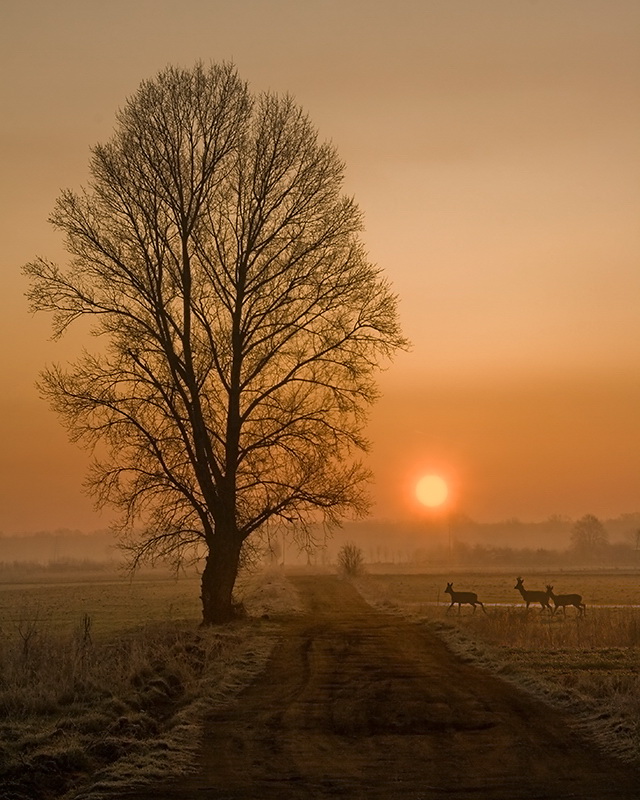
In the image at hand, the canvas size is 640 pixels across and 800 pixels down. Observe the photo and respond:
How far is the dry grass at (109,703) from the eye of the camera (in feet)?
34.1

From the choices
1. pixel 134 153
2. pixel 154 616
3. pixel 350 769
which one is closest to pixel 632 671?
pixel 350 769

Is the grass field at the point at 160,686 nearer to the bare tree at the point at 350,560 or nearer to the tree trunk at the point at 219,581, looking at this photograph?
the tree trunk at the point at 219,581

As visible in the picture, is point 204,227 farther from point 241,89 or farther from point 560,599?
point 560,599

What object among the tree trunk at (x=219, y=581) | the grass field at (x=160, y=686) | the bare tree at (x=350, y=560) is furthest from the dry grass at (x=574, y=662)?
the bare tree at (x=350, y=560)

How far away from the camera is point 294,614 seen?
33438 mm

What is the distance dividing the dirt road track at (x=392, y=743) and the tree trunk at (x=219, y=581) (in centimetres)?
899

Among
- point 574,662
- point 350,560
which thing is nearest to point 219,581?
point 574,662

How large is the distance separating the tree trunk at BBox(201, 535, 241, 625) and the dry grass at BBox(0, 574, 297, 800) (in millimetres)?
4173

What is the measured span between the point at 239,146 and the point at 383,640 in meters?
15.7

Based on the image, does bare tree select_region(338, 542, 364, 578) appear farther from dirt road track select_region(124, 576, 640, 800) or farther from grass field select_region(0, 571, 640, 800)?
dirt road track select_region(124, 576, 640, 800)

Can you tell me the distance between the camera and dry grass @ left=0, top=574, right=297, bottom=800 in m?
10.4

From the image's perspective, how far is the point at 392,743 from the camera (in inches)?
477

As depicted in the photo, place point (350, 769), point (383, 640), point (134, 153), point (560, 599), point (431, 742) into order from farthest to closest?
point (560, 599), point (134, 153), point (383, 640), point (431, 742), point (350, 769)

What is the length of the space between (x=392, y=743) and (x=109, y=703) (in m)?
4.63
